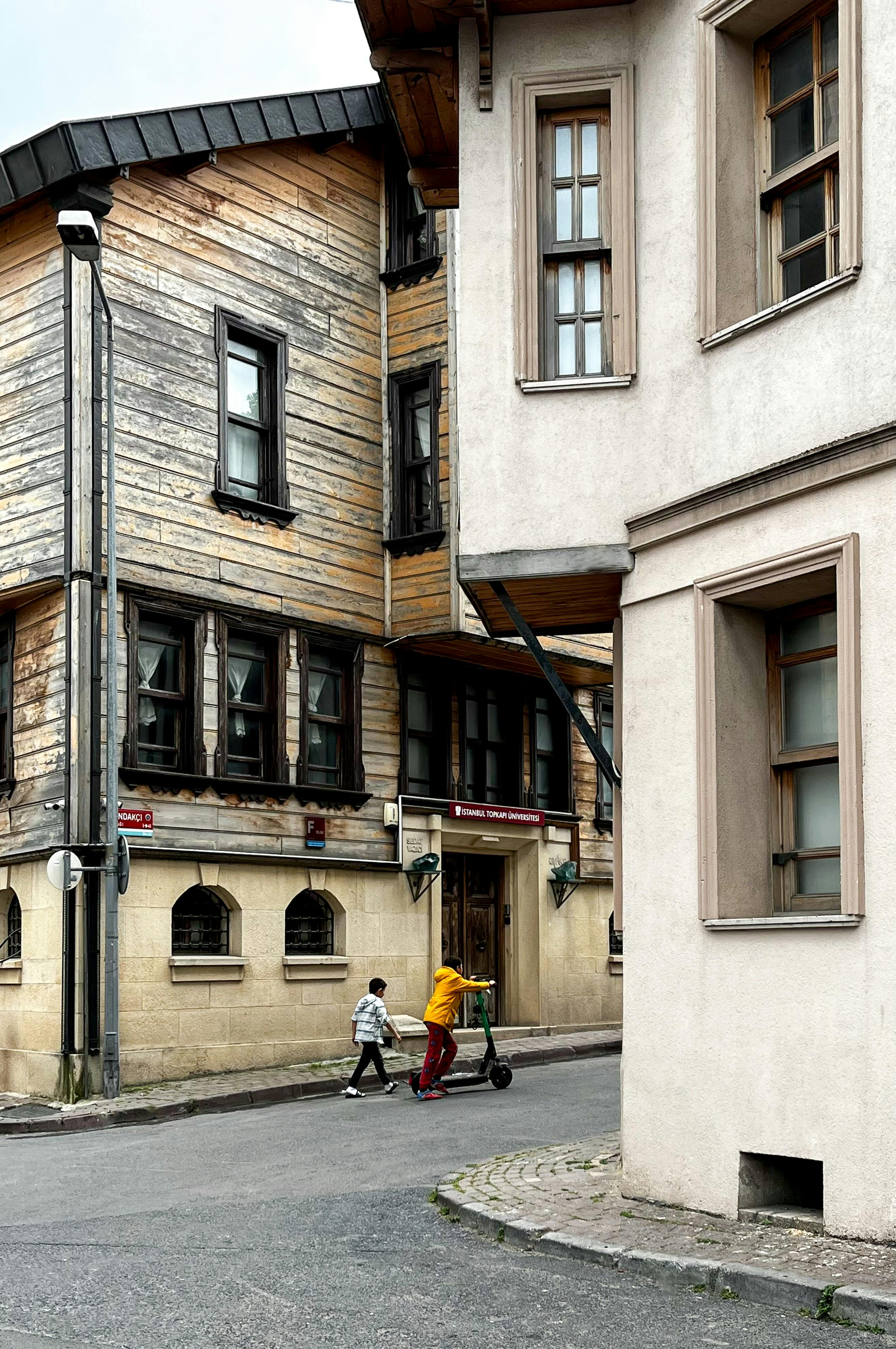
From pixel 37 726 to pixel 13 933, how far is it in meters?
2.65

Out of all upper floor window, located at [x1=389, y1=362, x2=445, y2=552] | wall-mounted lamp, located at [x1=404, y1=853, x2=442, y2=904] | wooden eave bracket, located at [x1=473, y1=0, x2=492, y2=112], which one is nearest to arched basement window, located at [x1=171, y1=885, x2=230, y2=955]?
wall-mounted lamp, located at [x1=404, y1=853, x2=442, y2=904]

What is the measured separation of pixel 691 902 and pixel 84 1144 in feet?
24.0

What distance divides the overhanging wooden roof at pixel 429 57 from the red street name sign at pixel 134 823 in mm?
8154

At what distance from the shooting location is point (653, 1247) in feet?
27.6

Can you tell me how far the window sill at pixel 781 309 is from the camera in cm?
923

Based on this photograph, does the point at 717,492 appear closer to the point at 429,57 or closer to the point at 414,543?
the point at 429,57

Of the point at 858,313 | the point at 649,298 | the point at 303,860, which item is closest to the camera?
the point at 858,313

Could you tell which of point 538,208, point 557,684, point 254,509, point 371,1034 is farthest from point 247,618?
point 538,208

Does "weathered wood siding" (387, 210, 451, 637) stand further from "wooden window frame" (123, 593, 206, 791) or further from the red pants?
the red pants

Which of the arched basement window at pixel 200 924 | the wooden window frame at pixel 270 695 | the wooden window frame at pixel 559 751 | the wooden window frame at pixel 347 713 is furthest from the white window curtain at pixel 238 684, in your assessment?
the wooden window frame at pixel 559 751

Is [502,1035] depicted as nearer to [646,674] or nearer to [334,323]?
[334,323]

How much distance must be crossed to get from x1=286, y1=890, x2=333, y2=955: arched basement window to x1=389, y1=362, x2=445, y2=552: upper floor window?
4.94 meters

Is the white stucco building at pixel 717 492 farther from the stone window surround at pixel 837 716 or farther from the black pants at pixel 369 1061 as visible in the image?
the black pants at pixel 369 1061

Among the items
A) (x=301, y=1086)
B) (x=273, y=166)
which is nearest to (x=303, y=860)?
(x=301, y=1086)
